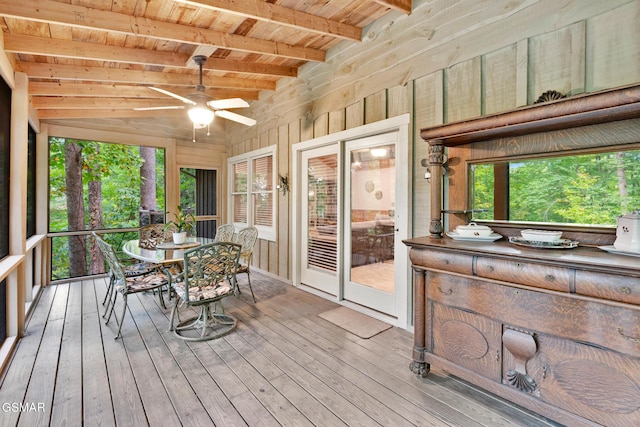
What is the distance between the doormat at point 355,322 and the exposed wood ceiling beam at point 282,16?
3.12 m

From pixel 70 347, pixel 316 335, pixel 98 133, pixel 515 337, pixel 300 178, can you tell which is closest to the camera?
pixel 515 337

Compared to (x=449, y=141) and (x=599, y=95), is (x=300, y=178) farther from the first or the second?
(x=599, y=95)

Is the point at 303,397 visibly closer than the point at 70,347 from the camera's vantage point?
Yes

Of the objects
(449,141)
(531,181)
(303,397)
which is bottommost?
(303,397)

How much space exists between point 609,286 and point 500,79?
5.67 feet

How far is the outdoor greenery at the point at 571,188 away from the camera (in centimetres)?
189

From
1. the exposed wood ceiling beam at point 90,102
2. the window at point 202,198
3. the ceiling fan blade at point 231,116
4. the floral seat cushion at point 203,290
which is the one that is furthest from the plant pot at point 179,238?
the window at point 202,198

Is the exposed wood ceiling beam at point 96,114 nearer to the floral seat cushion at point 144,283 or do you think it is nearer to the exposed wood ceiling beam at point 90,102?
the exposed wood ceiling beam at point 90,102

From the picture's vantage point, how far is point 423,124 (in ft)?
9.73

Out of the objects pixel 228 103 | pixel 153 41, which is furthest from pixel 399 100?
pixel 153 41

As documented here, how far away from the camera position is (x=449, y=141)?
2.49m

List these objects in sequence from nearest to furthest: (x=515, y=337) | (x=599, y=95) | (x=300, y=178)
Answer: (x=599, y=95), (x=515, y=337), (x=300, y=178)

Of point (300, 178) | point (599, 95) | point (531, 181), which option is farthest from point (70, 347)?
point (599, 95)

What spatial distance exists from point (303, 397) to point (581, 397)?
160cm
